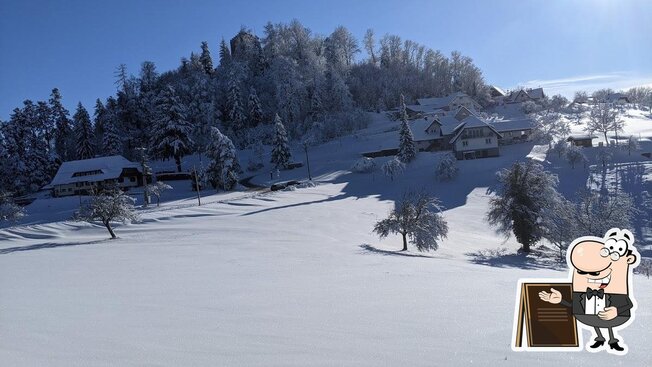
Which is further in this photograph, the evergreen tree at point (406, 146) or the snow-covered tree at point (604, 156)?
the evergreen tree at point (406, 146)

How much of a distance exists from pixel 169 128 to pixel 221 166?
16.5 meters

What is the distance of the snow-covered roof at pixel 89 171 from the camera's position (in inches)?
2499

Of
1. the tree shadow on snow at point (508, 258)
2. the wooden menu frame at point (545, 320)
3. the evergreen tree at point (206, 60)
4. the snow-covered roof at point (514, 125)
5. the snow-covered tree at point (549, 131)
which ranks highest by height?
the evergreen tree at point (206, 60)

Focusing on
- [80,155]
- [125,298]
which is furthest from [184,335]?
[80,155]

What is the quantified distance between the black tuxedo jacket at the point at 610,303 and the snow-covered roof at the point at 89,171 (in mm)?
70051

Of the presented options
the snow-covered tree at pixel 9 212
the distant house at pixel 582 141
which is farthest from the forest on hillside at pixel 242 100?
the distant house at pixel 582 141

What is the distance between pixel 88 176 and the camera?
210 feet

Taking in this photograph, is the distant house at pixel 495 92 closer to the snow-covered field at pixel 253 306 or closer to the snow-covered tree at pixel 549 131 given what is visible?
the snow-covered tree at pixel 549 131

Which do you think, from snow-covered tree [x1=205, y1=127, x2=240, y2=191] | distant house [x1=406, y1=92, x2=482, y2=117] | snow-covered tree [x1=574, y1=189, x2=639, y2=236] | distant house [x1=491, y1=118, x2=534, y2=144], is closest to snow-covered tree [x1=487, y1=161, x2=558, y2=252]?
snow-covered tree [x1=574, y1=189, x2=639, y2=236]

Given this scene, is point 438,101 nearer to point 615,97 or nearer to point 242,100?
point 242,100

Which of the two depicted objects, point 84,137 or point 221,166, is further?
point 84,137

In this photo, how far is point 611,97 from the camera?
124000 millimetres

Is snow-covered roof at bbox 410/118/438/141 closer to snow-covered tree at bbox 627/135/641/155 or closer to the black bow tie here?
snow-covered tree at bbox 627/135/641/155

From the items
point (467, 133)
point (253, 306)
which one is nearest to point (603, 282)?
point (253, 306)
